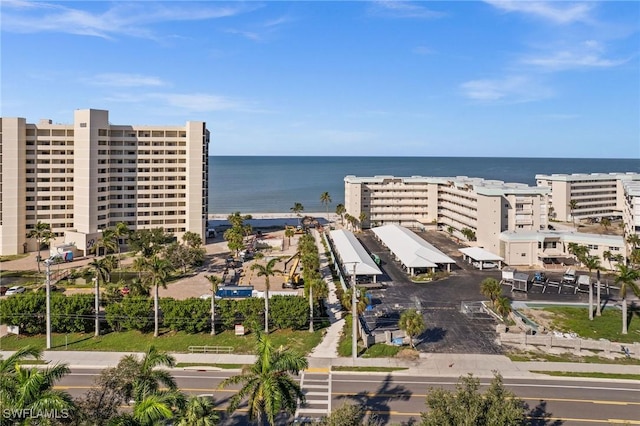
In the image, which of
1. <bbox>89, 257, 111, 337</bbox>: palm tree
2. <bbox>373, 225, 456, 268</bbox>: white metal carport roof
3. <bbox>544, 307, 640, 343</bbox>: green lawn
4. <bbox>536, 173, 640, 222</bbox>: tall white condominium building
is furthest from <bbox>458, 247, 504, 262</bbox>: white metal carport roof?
<bbox>89, 257, 111, 337</bbox>: palm tree

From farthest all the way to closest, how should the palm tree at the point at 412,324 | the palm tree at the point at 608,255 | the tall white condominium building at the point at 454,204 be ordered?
1. the tall white condominium building at the point at 454,204
2. the palm tree at the point at 608,255
3. the palm tree at the point at 412,324

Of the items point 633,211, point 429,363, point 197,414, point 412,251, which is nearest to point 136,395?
point 197,414

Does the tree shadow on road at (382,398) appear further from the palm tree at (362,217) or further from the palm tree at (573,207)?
the palm tree at (573,207)

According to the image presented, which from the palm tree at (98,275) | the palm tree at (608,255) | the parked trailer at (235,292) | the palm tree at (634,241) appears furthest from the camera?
the palm tree at (634,241)

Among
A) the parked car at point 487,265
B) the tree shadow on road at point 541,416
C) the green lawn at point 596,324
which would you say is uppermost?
the parked car at point 487,265

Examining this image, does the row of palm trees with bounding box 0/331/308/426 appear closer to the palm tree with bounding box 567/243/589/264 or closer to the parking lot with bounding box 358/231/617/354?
the parking lot with bounding box 358/231/617/354

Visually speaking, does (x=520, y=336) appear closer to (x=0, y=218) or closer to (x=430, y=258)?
(x=430, y=258)

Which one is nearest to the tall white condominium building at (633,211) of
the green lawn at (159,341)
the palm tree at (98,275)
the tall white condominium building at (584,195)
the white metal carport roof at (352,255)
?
the tall white condominium building at (584,195)
